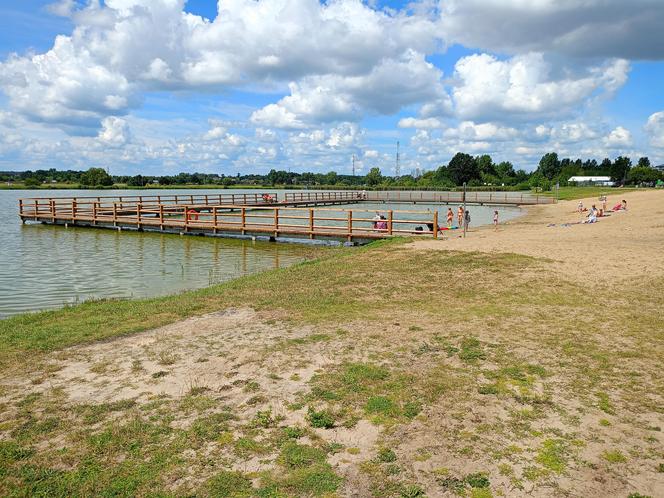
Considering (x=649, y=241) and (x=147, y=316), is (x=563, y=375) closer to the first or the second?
(x=147, y=316)

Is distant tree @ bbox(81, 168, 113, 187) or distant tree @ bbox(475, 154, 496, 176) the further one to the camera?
distant tree @ bbox(475, 154, 496, 176)

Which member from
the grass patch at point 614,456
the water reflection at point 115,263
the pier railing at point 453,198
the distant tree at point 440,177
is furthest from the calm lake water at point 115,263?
the distant tree at point 440,177

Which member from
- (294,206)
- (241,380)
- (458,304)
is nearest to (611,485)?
(241,380)

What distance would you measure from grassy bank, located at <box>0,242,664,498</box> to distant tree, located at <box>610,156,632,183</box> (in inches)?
5330

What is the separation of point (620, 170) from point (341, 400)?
5681 inches

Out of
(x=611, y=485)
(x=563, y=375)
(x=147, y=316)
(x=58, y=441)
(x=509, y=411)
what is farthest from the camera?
(x=147, y=316)

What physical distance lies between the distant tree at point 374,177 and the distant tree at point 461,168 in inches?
785

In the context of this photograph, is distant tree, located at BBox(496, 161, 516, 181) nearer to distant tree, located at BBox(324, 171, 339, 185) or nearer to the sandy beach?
distant tree, located at BBox(324, 171, 339, 185)

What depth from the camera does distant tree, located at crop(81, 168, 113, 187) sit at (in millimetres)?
119000

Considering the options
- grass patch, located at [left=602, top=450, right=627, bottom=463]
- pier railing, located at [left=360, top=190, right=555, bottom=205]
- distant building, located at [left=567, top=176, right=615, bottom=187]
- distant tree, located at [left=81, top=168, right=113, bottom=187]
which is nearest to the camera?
grass patch, located at [left=602, top=450, right=627, bottom=463]

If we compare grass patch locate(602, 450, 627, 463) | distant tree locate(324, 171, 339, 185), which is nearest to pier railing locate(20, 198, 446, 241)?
grass patch locate(602, 450, 627, 463)

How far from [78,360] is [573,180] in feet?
471

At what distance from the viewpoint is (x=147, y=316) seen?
8633 millimetres

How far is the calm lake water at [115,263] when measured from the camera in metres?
12.5
